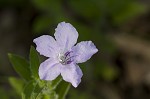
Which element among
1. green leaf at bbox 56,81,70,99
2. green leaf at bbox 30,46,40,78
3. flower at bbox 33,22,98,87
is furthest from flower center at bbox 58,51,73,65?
green leaf at bbox 56,81,70,99

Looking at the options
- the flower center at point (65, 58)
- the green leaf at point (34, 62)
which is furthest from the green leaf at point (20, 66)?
the flower center at point (65, 58)

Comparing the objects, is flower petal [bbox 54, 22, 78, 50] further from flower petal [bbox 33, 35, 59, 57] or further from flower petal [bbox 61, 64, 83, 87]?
flower petal [bbox 61, 64, 83, 87]

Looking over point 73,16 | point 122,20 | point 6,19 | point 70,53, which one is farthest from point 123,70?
point 70,53

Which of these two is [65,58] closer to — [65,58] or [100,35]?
[65,58]

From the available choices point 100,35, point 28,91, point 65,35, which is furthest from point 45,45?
point 100,35

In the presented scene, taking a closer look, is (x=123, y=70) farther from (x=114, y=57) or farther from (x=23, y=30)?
(x=23, y=30)
